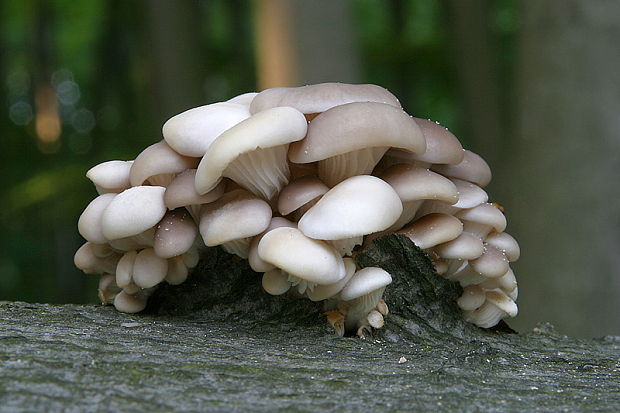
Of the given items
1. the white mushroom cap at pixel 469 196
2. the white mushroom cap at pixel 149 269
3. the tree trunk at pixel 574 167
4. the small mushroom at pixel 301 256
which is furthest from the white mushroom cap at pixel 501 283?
the tree trunk at pixel 574 167

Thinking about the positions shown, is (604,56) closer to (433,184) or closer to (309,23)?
(309,23)

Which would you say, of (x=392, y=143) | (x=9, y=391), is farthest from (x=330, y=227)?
(x=9, y=391)

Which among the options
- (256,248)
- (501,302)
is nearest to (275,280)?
(256,248)

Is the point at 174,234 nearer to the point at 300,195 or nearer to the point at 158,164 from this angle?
the point at 158,164

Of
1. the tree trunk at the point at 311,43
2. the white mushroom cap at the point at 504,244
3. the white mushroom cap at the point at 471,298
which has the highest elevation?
the tree trunk at the point at 311,43

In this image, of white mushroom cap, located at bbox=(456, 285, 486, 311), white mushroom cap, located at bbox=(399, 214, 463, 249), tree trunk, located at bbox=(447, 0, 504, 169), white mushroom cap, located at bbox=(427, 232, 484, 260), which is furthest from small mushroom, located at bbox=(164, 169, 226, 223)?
tree trunk, located at bbox=(447, 0, 504, 169)

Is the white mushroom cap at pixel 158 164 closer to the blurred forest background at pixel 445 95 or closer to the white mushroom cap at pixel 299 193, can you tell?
the white mushroom cap at pixel 299 193
